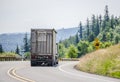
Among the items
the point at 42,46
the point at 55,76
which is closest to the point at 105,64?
the point at 55,76

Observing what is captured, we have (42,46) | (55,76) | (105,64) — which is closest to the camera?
(55,76)

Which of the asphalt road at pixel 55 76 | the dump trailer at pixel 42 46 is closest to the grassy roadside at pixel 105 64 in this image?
the asphalt road at pixel 55 76

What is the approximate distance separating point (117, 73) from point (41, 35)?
16.0m

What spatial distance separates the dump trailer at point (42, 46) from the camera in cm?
4112

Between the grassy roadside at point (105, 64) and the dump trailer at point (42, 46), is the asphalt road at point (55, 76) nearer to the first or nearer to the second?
the grassy roadside at point (105, 64)

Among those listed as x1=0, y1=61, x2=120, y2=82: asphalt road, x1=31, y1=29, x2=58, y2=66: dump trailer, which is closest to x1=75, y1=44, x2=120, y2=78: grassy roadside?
x1=0, y1=61, x2=120, y2=82: asphalt road

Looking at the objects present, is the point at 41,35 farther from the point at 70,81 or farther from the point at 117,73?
the point at 70,81

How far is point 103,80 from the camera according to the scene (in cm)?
2234

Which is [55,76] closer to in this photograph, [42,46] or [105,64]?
[105,64]

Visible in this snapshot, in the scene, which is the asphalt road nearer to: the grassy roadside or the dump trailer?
the grassy roadside

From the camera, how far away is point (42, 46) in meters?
41.3

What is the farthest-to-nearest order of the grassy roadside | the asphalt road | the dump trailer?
the dump trailer
the grassy roadside
the asphalt road

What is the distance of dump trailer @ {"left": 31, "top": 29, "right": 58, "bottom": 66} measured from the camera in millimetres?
41125

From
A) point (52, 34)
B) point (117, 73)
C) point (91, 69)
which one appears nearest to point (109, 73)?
point (117, 73)
